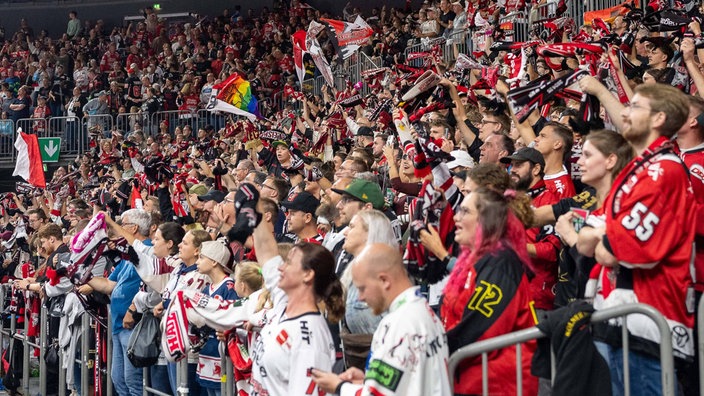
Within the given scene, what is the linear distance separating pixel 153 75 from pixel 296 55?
32.0 ft

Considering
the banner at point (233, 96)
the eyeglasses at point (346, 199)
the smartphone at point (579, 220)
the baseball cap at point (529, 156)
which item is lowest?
the banner at point (233, 96)

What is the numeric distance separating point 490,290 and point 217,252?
3.25m

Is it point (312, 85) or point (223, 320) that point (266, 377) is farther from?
point (312, 85)

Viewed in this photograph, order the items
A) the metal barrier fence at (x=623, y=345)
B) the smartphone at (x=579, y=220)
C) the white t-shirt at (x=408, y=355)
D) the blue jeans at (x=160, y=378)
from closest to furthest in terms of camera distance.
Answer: the metal barrier fence at (x=623, y=345)
the white t-shirt at (x=408, y=355)
the smartphone at (x=579, y=220)
the blue jeans at (x=160, y=378)

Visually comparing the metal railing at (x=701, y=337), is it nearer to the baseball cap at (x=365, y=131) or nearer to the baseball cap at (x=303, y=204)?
the baseball cap at (x=303, y=204)

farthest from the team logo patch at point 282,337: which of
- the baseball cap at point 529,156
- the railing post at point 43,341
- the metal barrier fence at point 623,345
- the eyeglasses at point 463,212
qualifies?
the railing post at point 43,341

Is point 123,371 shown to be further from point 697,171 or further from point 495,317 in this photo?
point 697,171

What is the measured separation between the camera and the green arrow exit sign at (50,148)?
73.6ft

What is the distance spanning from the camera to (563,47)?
7457 millimetres

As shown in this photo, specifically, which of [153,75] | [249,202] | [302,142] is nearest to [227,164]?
[302,142]

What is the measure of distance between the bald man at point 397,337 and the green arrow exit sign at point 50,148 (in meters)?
19.1

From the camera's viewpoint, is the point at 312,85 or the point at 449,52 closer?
the point at 449,52

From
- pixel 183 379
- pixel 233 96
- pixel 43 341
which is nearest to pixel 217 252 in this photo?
pixel 183 379

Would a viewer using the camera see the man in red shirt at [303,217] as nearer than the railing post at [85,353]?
Yes
